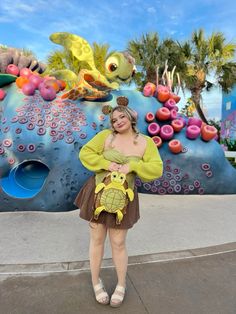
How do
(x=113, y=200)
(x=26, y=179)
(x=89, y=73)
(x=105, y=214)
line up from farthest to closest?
1. (x=89, y=73)
2. (x=26, y=179)
3. (x=105, y=214)
4. (x=113, y=200)

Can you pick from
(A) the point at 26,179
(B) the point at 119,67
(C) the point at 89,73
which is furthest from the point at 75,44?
(A) the point at 26,179

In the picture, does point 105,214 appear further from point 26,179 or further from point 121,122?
point 26,179

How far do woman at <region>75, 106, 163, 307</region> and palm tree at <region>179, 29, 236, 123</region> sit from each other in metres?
13.8

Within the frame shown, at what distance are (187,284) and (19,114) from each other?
174 inches

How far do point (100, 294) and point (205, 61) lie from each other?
1478 cm

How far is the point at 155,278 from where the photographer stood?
3.05 m

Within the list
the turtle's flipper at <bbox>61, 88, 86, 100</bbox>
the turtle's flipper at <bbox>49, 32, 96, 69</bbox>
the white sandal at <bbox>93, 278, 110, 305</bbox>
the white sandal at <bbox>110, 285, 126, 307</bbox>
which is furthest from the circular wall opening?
the white sandal at <bbox>110, 285, 126, 307</bbox>

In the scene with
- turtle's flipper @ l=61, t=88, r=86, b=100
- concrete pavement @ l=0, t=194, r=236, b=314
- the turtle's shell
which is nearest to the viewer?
the turtle's shell

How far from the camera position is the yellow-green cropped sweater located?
2432 millimetres

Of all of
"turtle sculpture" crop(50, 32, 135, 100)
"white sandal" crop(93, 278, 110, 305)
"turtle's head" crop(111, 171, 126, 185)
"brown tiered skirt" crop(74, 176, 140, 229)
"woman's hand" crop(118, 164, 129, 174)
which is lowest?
"white sandal" crop(93, 278, 110, 305)

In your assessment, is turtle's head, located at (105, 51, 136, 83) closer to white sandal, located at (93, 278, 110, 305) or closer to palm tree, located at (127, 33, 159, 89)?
white sandal, located at (93, 278, 110, 305)

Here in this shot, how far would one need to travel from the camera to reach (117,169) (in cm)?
242

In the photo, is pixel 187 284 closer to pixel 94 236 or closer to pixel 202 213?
pixel 94 236

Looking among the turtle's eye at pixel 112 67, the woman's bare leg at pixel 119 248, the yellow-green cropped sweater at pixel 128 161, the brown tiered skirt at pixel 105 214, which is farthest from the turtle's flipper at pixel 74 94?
the woman's bare leg at pixel 119 248
